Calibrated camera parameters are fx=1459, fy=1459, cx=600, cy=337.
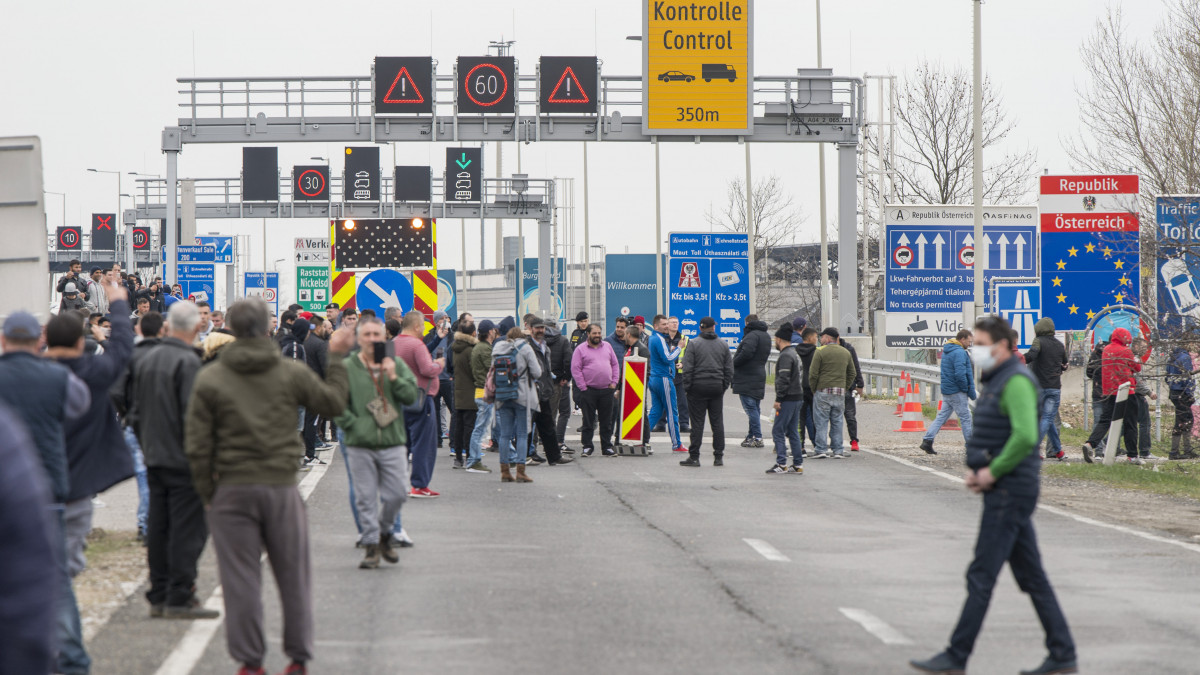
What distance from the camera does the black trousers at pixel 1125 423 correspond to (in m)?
20.1

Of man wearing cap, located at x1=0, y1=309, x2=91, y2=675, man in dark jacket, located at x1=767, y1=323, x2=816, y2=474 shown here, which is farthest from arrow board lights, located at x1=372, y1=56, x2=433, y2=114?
man wearing cap, located at x1=0, y1=309, x2=91, y2=675

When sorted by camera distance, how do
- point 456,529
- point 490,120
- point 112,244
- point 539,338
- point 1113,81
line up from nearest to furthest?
point 456,529 → point 539,338 → point 490,120 → point 1113,81 → point 112,244

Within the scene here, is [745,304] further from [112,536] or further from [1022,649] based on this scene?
[1022,649]

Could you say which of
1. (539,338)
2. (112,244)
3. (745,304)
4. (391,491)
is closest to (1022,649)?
(391,491)

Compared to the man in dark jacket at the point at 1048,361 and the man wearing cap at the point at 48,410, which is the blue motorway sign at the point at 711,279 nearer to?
the man in dark jacket at the point at 1048,361

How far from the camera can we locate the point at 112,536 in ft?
38.3

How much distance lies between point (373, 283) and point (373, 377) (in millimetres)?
9162

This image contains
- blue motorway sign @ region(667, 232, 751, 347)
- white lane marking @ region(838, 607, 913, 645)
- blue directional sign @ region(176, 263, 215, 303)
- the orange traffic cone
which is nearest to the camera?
white lane marking @ region(838, 607, 913, 645)

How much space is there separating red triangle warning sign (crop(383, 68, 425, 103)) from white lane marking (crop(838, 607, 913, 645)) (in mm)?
22768

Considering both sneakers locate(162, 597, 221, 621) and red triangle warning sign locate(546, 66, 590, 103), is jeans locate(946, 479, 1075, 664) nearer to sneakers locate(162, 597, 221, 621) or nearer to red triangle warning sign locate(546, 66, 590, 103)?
sneakers locate(162, 597, 221, 621)

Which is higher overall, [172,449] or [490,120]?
[490,120]

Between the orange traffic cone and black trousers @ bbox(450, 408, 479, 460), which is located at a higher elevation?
black trousers @ bbox(450, 408, 479, 460)

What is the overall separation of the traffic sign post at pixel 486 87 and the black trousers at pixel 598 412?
10897 millimetres

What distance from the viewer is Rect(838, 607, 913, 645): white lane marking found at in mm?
7992
